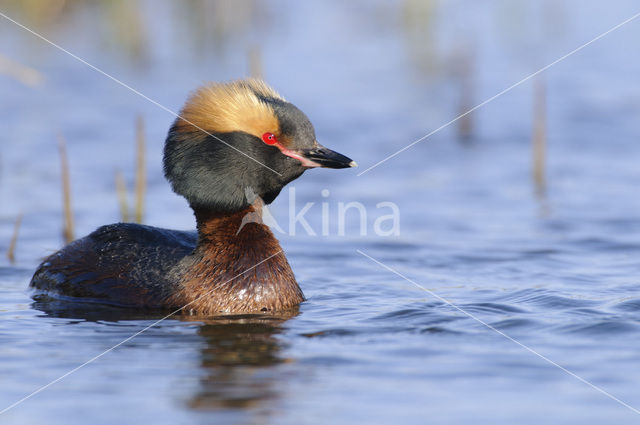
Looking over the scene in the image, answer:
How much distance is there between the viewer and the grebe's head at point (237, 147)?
803 cm

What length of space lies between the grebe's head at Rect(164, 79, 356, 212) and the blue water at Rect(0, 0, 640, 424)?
3.44 feet

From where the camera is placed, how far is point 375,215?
1188 centimetres

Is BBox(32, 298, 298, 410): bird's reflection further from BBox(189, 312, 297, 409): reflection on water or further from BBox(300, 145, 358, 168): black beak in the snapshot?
BBox(300, 145, 358, 168): black beak

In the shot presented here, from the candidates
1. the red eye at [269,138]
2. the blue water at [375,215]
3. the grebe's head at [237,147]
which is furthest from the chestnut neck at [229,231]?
the blue water at [375,215]

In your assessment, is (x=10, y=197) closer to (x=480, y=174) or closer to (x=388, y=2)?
(x=480, y=174)

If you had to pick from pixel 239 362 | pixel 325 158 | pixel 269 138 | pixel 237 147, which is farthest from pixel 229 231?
pixel 239 362

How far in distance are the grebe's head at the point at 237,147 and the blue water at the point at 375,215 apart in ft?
3.44

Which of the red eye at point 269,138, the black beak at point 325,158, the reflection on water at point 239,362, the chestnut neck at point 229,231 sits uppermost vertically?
the red eye at point 269,138

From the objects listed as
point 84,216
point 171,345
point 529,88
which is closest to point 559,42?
point 529,88

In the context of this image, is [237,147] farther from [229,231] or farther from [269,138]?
[229,231]

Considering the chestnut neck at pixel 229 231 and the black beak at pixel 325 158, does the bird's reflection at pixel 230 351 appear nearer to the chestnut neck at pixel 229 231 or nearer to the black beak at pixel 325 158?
the chestnut neck at pixel 229 231

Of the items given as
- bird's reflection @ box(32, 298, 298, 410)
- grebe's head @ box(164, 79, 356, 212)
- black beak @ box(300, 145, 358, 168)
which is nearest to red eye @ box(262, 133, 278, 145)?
grebe's head @ box(164, 79, 356, 212)

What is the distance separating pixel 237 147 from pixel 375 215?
4042mm

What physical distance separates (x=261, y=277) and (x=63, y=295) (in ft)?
5.62
